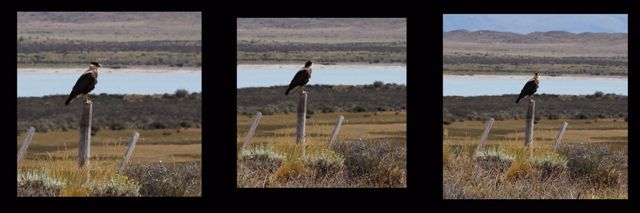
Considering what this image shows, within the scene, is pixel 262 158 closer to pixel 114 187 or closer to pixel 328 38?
pixel 114 187

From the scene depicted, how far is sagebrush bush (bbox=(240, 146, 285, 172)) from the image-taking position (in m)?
8.59

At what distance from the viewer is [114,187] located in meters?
8.80

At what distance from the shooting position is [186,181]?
30.4 feet

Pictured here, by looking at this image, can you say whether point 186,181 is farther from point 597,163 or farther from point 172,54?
point 172,54

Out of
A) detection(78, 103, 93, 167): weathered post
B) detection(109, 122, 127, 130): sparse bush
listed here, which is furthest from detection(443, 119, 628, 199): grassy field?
detection(109, 122, 127, 130): sparse bush

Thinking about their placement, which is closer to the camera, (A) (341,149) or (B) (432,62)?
(B) (432,62)

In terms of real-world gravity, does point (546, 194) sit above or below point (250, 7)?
below

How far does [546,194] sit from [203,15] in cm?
336

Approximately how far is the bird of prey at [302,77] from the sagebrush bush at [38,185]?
1.88 metres

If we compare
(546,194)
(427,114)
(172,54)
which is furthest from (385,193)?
(172,54)

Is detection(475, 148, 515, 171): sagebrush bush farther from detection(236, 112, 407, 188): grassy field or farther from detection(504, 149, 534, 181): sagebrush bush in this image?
detection(236, 112, 407, 188): grassy field

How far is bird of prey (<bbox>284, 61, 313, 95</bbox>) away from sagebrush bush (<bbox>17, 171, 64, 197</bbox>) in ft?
6.16

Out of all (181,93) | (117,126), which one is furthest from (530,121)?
(181,93)

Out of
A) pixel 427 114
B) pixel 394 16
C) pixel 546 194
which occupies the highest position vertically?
pixel 394 16
